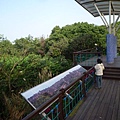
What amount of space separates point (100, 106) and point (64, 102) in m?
1.03

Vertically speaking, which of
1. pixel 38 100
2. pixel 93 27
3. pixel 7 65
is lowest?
pixel 38 100

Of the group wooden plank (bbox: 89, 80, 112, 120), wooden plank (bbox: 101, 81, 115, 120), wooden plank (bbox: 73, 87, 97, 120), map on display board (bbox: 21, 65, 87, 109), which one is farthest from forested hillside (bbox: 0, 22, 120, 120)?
wooden plank (bbox: 101, 81, 115, 120)

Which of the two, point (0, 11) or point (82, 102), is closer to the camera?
point (82, 102)

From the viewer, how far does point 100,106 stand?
4359mm

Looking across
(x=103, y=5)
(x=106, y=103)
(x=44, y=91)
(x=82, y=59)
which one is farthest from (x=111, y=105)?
(x=103, y=5)

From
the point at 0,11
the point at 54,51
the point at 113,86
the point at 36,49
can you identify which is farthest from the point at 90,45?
the point at 0,11

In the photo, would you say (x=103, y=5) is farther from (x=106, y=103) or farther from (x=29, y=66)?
(x=106, y=103)

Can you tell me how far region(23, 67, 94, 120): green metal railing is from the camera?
2828 millimetres

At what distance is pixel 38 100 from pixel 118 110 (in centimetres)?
214

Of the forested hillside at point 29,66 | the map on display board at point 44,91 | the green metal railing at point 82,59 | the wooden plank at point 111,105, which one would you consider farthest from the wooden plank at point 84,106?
the green metal railing at point 82,59

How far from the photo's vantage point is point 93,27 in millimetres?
19500

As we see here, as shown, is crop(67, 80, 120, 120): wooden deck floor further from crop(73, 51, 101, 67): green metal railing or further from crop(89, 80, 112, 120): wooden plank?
crop(73, 51, 101, 67): green metal railing

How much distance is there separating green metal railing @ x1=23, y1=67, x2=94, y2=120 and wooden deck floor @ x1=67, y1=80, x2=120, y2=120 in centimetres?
25

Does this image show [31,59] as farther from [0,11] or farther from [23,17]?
[23,17]
